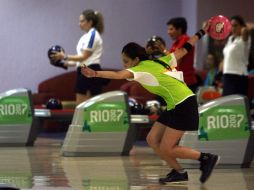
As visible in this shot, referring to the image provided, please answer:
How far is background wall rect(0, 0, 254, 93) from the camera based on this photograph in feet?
49.8

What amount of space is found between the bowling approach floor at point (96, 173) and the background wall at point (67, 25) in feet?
13.1

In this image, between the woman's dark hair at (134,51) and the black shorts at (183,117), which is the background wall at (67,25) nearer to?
the woman's dark hair at (134,51)

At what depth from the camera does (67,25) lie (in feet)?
51.4

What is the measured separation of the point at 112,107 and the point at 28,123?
1813 millimetres

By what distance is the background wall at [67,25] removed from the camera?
15.2m

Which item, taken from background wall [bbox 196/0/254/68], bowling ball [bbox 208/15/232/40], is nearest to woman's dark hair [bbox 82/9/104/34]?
bowling ball [bbox 208/15/232/40]

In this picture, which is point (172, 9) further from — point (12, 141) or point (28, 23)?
point (12, 141)

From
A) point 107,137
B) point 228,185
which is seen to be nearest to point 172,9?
point 107,137

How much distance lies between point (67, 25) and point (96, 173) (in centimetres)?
704

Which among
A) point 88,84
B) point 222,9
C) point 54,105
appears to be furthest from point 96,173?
point 222,9

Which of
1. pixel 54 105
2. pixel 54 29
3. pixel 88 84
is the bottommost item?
Answer: pixel 54 105

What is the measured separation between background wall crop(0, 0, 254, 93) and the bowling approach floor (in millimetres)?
3995

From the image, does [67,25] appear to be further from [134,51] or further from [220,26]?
[134,51]

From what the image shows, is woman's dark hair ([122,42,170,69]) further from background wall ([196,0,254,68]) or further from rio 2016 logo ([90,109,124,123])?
background wall ([196,0,254,68])
